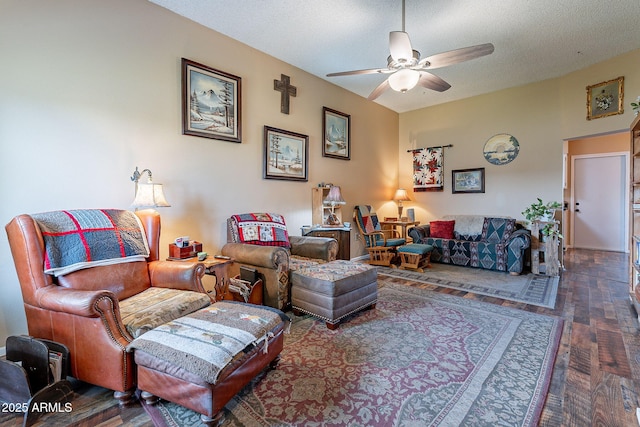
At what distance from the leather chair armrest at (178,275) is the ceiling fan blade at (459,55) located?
2516 millimetres

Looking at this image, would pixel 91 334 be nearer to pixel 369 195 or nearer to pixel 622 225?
pixel 369 195

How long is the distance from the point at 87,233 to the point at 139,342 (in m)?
0.95

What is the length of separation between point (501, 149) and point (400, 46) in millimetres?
3633

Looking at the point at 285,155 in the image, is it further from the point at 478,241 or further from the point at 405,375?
the point at 478,241

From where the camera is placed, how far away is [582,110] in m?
4.28

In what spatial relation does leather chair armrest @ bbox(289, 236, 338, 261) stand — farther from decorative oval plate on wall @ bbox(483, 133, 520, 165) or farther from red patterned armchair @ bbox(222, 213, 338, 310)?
decorative oval plate on wall @ bbox(483, 133, 520, 165)

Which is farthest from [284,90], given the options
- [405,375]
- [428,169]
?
[405,375]

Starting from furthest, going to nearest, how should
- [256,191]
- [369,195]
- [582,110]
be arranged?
[369,195] < [582,110] < [256,191]

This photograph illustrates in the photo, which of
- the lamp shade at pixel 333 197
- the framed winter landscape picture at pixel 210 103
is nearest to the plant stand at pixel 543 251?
the lamp shade at pixel 333 197

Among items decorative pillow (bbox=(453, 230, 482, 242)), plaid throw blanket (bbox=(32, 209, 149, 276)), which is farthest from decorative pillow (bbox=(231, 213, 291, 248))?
decorative pillow (bbox=(453, 230, 482, 242))

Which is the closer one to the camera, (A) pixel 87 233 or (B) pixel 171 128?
(A) pixel 87 233

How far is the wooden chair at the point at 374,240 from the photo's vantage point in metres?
4.83

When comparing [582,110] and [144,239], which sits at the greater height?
[582,110]

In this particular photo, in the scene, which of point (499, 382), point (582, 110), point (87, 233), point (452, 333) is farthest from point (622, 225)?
point (87, 233)
